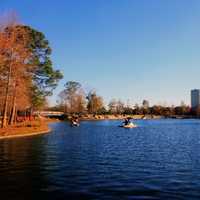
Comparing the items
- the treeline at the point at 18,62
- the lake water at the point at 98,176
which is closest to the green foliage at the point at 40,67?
the treeline at the point at 18,62

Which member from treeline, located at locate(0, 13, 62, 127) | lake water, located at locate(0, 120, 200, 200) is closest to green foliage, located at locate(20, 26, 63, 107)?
treeline, located at locate(0, 13, 62, 127)

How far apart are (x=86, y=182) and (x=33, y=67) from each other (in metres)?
46.8

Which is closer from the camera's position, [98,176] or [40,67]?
[98,176]

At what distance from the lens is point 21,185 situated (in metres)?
17.1

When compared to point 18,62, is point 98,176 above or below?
below

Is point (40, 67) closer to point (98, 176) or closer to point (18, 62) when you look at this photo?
point (18, 62)

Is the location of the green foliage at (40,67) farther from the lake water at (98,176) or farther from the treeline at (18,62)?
the lake water at (98,176)

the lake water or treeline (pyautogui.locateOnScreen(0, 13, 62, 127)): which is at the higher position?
treeline (pyautogui.locateOnScreen(0, 13, 62, 127))

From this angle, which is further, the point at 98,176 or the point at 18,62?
the point at 18,62

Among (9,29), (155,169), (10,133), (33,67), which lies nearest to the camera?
(155,169)

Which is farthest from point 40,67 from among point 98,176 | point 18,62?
point 98,176

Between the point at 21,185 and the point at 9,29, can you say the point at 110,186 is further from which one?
the point at 9,29

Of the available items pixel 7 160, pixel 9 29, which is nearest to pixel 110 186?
pixel 7 160

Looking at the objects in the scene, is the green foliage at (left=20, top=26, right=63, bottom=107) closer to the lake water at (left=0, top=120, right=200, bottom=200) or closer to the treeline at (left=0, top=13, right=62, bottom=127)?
the treeline at (left=0, top=13, right=62, bottom=127)
